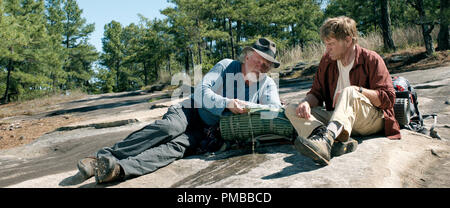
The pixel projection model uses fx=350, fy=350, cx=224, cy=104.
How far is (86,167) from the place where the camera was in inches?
102

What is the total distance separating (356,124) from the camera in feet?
9.00

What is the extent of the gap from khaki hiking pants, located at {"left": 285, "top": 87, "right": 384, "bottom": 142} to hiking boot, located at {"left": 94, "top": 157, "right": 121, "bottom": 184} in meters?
1.35

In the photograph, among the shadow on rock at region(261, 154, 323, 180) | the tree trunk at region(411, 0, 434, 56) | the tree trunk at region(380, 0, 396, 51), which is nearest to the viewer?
the shadow on rock at region(261, 154, 323, 180)

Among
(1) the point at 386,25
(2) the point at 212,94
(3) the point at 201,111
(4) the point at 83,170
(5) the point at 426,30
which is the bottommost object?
(4) the point at 83,170

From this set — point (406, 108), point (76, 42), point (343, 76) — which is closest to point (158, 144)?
point (343, 76)

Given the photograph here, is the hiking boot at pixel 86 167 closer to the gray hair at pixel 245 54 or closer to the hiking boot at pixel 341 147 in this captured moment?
the gray hair at pixel 245 54

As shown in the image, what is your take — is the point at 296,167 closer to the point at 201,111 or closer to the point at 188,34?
the point at 201,111

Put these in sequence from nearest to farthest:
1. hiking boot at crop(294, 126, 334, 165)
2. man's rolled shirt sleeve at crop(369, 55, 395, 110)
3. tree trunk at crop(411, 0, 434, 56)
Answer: hiking boot at crop(294, 126, 334, 165), man's rolled shirt sleeve at crop(369, 55, 395, 110), tree trunk at crop(411, 0, 434, 56)

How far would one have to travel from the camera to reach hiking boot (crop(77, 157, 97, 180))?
8.46 ft

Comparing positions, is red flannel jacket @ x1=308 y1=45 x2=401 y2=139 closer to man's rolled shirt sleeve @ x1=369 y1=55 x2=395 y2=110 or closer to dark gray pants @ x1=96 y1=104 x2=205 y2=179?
man's rolled shirt sleeve @ x1=369 y1=55 x2=395 y2=110

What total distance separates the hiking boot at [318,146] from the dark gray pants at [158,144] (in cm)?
110

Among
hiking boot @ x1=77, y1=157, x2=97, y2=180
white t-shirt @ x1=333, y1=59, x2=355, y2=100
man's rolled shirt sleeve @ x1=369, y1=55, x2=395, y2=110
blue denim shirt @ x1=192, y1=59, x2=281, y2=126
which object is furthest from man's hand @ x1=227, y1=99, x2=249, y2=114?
hiking boot @ x1=77, y1=157, x2=97, y2=180

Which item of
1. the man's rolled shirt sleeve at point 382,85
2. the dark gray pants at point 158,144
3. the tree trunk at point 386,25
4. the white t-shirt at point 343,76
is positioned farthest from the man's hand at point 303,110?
the tree trunk at point 386,25

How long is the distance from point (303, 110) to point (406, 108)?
1.01 m
